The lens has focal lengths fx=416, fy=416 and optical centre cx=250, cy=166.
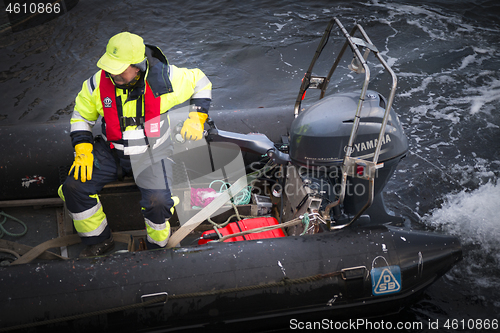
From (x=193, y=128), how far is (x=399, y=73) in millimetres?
3506

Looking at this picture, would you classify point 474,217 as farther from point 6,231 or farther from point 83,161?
point 6,231

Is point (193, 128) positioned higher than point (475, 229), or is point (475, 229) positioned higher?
point (193, 128)

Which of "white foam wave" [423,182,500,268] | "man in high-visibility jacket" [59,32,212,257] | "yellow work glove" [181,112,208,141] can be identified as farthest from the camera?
"white foam wave" [423,182,500,268]

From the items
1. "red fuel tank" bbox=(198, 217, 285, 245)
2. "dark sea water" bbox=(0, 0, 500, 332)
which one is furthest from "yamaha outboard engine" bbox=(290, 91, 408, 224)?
"dark sea water" bbox=(0, 0, 500, 332)

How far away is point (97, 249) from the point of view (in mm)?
2443

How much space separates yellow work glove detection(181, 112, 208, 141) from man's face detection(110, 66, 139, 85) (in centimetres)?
39

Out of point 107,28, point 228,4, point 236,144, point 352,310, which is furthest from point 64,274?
point 228,4

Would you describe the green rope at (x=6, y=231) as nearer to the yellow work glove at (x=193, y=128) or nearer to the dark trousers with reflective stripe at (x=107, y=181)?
the dark trousers with reflective stripe at (x=107, y=181)

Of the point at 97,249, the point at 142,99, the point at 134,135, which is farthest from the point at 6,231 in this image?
the point at 142,99

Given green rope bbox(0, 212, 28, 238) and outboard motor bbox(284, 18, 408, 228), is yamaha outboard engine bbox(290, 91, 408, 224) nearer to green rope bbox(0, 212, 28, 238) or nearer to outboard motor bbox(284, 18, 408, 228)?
outboard motor bbox(284, 18, 408, 228)

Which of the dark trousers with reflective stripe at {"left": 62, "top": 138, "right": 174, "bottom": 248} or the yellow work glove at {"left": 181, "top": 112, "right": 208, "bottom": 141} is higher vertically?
the yellow work glove at {"left": 181, "top": 112, "right": 208, "bottom": 141}

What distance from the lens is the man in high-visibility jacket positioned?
7.30ft

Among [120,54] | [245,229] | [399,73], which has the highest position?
[120,54]

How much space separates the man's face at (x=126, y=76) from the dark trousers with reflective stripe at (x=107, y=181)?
1.51 ft
